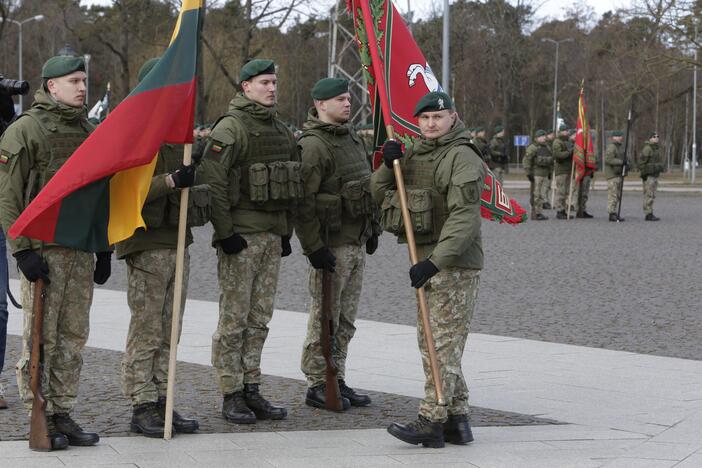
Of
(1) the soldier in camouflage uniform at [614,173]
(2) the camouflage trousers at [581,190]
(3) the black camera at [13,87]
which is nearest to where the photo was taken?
(3) the black camera at [13,87]

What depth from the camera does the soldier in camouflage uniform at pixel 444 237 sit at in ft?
21.2

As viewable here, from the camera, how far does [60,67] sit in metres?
6.48

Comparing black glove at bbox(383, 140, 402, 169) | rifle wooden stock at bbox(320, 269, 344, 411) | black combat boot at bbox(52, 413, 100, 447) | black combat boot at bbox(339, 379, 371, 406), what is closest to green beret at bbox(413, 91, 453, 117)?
black glove at bbox(383, 140, 402, 169)

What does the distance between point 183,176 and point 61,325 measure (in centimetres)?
106

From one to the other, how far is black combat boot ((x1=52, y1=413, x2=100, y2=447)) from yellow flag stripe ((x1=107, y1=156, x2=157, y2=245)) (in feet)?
3.24

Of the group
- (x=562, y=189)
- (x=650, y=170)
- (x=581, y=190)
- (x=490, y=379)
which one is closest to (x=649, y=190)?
(x=650, y=170)

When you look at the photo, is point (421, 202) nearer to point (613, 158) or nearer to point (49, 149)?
point (49, 149)

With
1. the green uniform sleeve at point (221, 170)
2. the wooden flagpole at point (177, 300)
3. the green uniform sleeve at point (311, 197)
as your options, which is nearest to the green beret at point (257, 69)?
the green uniform sleeve at point (221, 170)

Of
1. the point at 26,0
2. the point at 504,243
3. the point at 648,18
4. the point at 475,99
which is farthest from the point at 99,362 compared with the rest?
the point at 26,0

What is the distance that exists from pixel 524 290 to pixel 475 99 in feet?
164

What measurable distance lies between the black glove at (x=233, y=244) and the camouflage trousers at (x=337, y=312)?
733 mm

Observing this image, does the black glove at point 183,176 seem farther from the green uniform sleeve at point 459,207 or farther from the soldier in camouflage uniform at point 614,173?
the soldier in camouflage uniform at point 614,173

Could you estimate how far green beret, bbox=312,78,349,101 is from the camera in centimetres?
760

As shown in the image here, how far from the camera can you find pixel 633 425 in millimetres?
7039
